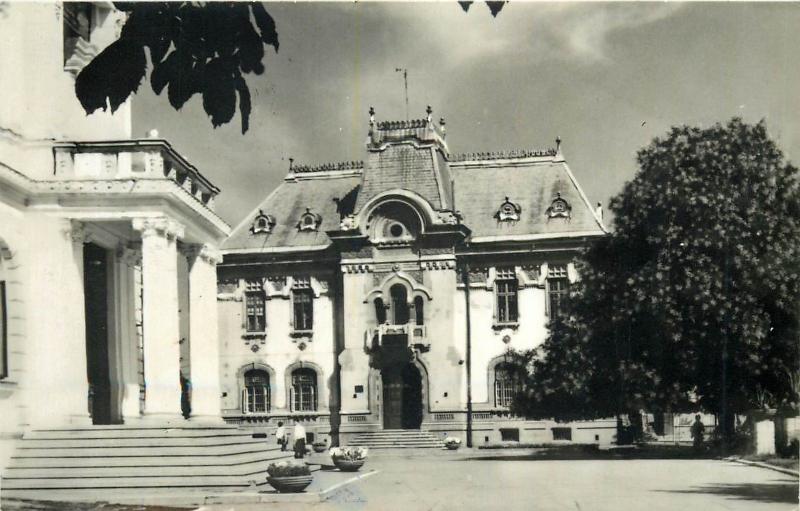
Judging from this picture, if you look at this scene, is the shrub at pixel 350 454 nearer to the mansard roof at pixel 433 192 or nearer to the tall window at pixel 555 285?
the mansard roof at pixel 433 192

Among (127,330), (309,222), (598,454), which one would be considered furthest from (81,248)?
(309,222)

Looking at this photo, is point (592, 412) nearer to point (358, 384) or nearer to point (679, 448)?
point (679, 448)

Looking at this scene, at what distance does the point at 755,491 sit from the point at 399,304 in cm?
2454

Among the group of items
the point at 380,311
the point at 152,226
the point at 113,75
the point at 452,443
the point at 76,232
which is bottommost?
Answer: the point at 452,443

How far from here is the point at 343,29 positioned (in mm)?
14672

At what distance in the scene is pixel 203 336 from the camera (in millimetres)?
24609

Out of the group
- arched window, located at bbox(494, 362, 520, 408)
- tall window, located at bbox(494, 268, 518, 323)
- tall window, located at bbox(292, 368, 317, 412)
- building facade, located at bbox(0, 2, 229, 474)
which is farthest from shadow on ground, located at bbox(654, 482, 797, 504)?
tall window, located at bbox(292, 368, 317, 412)

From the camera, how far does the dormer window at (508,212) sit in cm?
4144

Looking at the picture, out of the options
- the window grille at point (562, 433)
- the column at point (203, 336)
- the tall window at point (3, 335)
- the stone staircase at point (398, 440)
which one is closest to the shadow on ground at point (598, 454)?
the window grille at point (562, 433)

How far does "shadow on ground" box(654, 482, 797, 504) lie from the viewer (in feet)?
53.0

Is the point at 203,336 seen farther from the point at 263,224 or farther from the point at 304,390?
the point at 263,224

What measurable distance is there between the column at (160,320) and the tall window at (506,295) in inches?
831

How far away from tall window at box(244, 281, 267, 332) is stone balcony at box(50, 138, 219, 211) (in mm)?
20458

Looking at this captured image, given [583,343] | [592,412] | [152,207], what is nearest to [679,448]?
[592,412]
